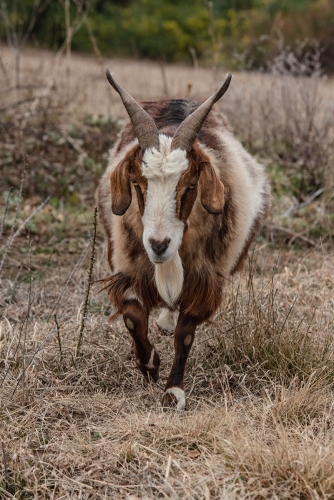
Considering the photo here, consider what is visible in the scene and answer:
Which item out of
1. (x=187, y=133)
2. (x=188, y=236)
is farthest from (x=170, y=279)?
(x=187, y=133)

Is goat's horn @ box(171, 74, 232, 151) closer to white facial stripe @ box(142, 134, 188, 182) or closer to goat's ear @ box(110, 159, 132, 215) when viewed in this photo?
white facial stripe @ box(142, 134, 188, 182)

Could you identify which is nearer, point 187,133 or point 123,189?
point 187,133

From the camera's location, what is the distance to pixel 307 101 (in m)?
7.94

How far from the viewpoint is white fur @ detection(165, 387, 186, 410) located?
14.5ft

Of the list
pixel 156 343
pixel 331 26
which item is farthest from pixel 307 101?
pixel 331 26

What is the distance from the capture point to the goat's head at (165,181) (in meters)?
3.99

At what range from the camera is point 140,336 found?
182 inches

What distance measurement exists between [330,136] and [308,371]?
14.9 ft

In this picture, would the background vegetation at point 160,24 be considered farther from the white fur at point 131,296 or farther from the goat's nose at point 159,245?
the goat's nose at point 159,245

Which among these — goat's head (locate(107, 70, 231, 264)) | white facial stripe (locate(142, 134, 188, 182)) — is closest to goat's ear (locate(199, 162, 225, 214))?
goat's head (locate(107, 70, 231, 264))

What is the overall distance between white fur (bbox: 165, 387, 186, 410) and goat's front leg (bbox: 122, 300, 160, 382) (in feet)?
0.79

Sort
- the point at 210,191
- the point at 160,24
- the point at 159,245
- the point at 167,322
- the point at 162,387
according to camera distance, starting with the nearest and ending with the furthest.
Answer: the point at 159,245 → the point at 210,191 → the point at 162,387 → the point at 167,322 → the point at 160,24

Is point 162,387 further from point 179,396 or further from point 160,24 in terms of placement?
point 160,24

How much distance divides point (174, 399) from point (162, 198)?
1.17 m
